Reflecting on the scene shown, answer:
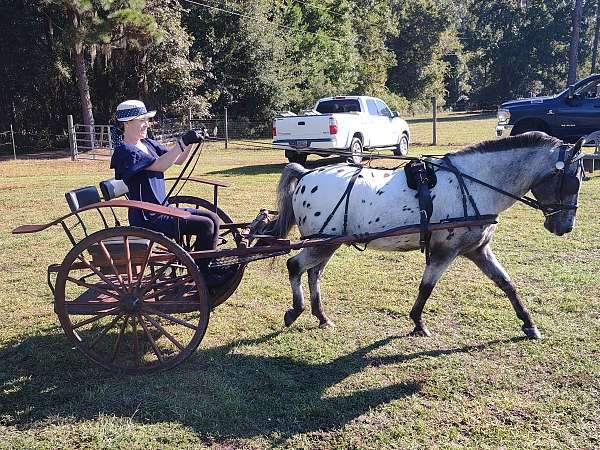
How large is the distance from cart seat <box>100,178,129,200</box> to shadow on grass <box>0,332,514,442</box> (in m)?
1.43

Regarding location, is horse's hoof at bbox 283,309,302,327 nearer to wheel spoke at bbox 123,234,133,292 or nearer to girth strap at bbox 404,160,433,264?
girth strap at bbox 404,160,433,264

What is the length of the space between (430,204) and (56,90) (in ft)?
84.9

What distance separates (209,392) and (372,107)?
15.1m

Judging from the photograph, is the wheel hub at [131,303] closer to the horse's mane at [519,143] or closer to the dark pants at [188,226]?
the dark pants at [188,226]

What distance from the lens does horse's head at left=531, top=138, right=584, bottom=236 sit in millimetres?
4492

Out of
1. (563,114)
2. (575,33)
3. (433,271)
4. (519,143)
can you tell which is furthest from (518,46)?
(433,271)

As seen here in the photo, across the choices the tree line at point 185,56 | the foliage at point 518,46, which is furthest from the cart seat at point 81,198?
the foliage at point 518,46

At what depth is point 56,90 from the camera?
1035 inches

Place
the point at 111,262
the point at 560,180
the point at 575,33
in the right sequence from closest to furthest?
1. the point at 111,262
2. the point at 560,180
3. the point at 575,33

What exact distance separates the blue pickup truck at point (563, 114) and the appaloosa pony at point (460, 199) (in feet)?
36.2

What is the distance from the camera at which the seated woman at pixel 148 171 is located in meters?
4.43

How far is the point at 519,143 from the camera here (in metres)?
4.71

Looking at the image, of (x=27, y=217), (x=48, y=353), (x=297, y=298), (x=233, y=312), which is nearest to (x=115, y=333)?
(x=48, y=353)

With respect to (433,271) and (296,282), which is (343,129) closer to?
(296,282)
